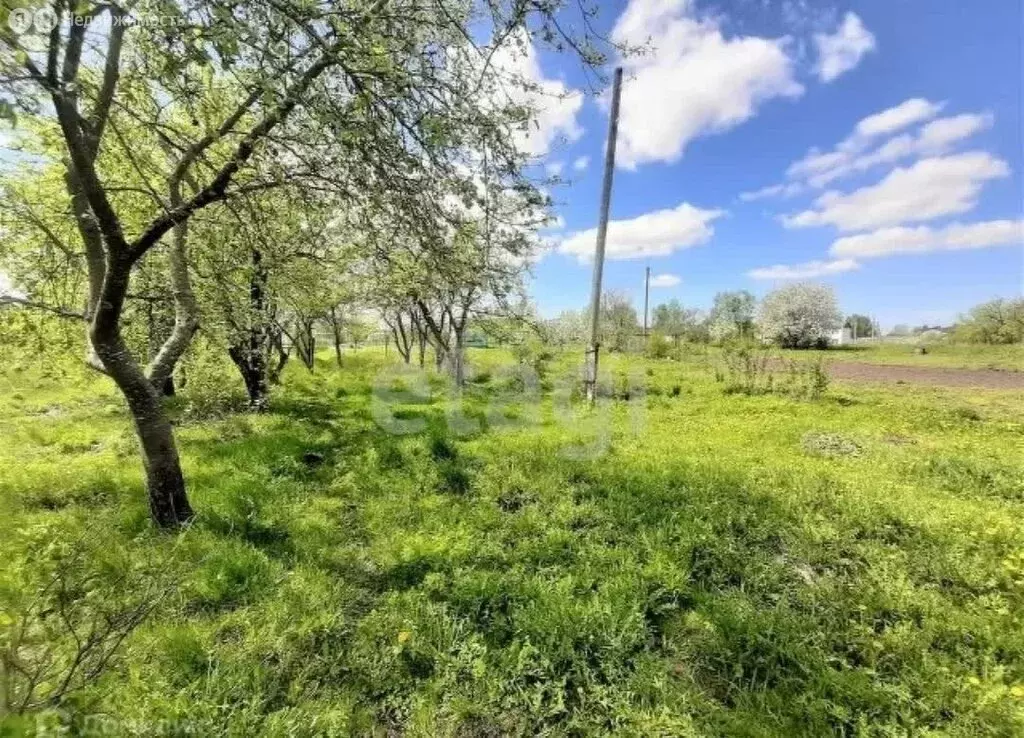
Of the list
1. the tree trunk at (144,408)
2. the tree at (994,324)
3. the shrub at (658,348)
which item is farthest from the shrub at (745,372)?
the tree at (994,324)

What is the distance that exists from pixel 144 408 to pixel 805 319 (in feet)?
191

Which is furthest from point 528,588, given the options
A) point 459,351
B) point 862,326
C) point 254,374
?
point 862,326

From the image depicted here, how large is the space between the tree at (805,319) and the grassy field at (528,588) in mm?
49231

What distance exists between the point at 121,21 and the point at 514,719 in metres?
4.35

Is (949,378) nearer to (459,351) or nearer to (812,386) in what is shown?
(812,386)

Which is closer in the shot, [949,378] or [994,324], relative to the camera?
[949,378]

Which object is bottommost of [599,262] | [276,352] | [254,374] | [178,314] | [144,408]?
[254,374]

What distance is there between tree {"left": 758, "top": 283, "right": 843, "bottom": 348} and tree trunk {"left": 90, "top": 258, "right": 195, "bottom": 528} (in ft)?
180

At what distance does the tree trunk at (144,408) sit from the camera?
171 inches

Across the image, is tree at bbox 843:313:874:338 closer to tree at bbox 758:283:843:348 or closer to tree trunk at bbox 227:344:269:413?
tree at bbox 758:283:843:348

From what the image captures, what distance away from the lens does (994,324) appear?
3828 cm

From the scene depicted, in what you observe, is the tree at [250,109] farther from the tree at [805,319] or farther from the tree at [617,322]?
the tree at [805,319]

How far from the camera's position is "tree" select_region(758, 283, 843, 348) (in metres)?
52.1

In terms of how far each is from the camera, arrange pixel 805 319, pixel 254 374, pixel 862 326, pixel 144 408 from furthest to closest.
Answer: pixel 862 326, pixel 805 319, pixel 254 374, pixel 144 408
